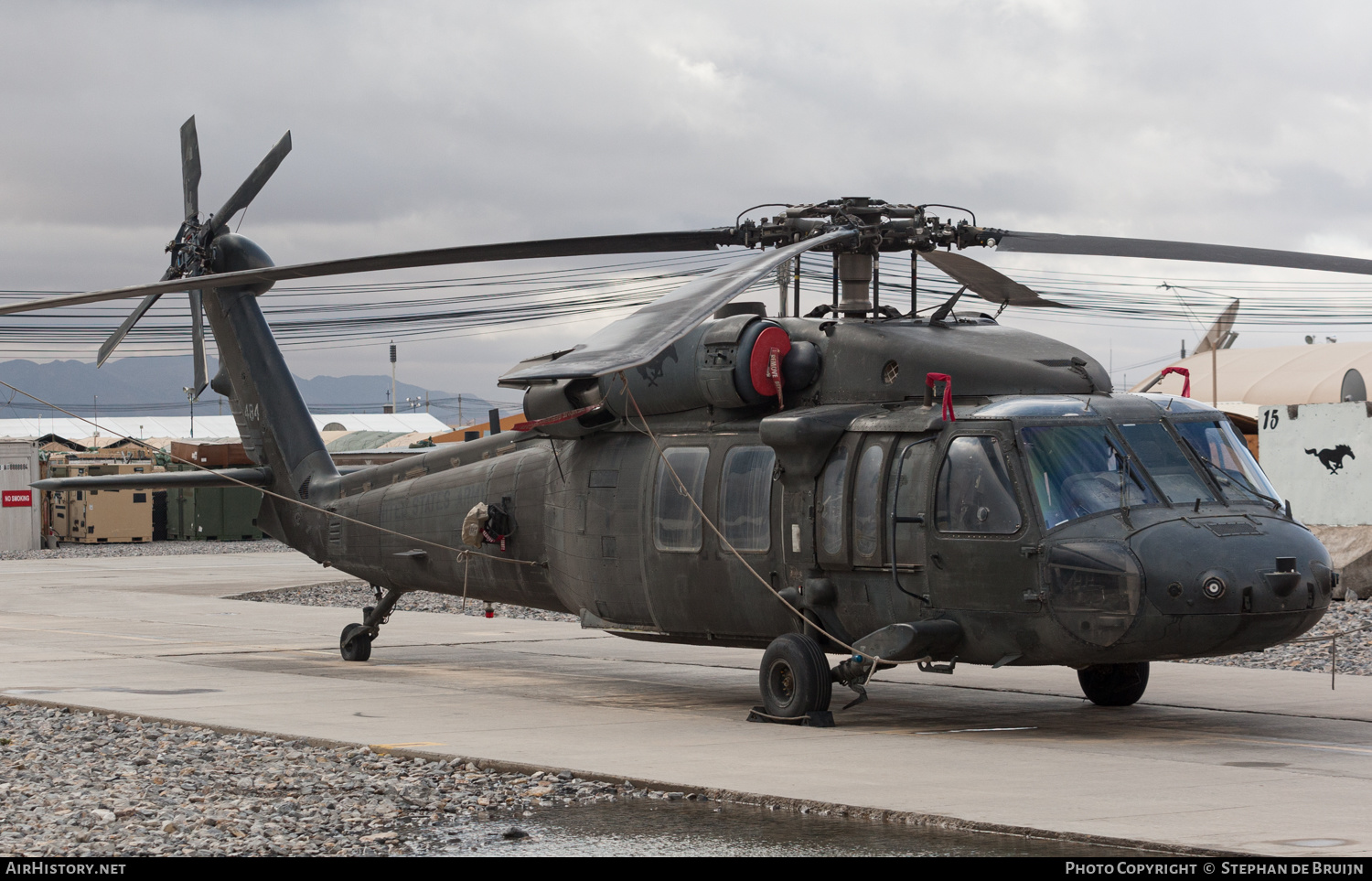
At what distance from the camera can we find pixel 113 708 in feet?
40.2

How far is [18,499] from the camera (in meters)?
42.0

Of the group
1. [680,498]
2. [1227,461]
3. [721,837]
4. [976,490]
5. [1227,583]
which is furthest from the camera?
[680,498]

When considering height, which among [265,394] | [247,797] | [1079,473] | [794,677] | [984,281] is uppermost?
[984,281]

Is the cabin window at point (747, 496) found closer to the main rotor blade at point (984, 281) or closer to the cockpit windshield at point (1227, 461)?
the main rotor blade at point (984, 281)

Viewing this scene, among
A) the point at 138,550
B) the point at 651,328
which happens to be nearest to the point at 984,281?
the point at 651,328

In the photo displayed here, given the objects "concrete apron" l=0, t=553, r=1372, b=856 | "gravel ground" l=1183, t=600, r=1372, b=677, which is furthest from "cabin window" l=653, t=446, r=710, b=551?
"gravel ground" l=1183, t=600, r=1372, b=677

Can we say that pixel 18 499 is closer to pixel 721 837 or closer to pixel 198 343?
pixel 198 343

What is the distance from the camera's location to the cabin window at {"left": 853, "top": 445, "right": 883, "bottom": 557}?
1079cm

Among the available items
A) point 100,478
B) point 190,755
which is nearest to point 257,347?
point 100,478

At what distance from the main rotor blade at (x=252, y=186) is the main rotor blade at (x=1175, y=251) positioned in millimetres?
8127

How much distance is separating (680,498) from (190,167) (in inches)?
301

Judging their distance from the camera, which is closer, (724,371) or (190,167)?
(724,371)

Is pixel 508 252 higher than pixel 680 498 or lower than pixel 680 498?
A: higher

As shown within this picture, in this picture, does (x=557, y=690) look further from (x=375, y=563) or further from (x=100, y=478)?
(x=100, y=478)
